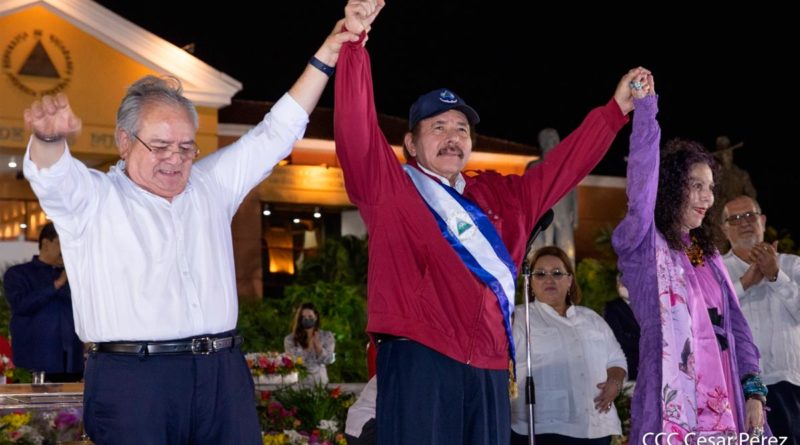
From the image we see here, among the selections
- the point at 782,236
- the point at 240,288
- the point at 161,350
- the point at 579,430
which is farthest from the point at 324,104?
the point at 161,350

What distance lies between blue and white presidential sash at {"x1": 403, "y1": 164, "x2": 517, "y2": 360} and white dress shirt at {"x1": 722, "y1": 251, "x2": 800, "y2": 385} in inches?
88.2

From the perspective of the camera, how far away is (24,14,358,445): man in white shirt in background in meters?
3.42

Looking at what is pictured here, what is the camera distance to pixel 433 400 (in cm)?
390

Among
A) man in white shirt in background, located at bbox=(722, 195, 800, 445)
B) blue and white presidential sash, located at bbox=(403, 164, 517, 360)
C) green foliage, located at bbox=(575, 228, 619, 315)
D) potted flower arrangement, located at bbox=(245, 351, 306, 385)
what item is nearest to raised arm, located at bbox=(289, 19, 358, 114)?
blue and white presidential sash, located at bbox=(403, 164, 517, 360)

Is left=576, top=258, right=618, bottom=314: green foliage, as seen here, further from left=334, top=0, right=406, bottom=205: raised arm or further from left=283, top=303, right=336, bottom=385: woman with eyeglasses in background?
left=334, top=0, right=406, bottom=205: raised arm

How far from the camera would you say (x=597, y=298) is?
16.7m

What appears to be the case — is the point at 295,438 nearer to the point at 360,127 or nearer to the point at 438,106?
the point at 438,106

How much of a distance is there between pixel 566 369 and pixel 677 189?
4.01ft

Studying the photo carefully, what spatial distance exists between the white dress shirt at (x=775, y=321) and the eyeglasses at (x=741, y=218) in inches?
9.9

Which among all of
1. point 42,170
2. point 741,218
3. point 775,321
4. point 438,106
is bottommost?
point 775,321

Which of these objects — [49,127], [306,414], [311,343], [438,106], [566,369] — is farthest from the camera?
[311,343]

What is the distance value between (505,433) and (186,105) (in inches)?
62.3

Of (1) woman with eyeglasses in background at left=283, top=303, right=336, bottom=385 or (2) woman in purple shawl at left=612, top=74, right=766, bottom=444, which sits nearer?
(2) woman in purple shawl at left=612, top=74, right=766, bottom=444

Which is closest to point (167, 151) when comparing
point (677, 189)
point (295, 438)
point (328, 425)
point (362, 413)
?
point (362, 413)
